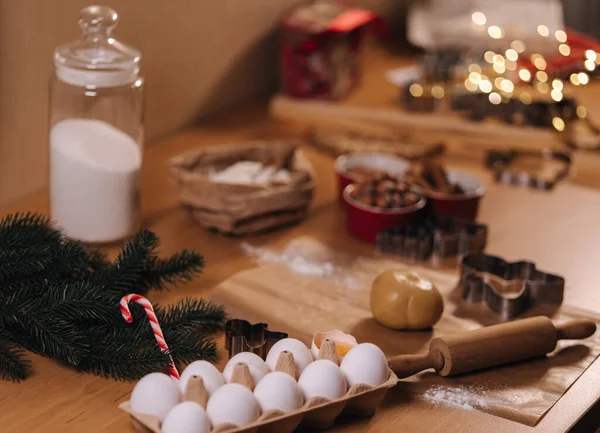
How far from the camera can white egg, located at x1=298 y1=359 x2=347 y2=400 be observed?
2.71 feet

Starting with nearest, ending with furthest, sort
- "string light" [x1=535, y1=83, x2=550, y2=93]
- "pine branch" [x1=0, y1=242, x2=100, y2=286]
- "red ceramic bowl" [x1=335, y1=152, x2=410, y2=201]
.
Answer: "pine branch" [x1=0, y1=242, x2=100, y2=286]
"red ceramic bowl" [x1=335, y1=152, x2=410, y2=201]
"string light" [x1=535, y1=83, x2=550, y2=93]

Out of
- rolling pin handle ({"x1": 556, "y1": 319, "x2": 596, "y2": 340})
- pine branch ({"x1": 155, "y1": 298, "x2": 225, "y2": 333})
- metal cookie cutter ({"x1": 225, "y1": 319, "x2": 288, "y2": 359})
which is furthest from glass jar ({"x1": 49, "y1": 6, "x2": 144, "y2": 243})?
rolling pin handle ({"x1": 556, "y1": 319, "x2": 596, "y2": 340})

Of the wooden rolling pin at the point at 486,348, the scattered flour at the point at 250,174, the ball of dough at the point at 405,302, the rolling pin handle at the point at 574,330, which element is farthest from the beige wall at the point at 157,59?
the rolling pin handle at the point at 574,330

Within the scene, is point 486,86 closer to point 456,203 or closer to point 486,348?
point 456,203

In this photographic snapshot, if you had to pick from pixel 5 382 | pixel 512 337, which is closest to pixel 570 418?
pixel 512 337

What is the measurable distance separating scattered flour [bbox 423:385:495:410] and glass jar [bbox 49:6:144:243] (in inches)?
20.2

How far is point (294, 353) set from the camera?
87cm

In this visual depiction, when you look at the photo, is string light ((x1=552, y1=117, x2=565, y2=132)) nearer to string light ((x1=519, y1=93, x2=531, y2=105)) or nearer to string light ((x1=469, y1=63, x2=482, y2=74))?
string light ((x1=519, y1=93, x2=531, y2=105))

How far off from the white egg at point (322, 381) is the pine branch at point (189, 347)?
0.17m

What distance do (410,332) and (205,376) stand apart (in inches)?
13.5

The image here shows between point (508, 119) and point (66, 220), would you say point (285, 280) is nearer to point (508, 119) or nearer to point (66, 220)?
point (66, 220)

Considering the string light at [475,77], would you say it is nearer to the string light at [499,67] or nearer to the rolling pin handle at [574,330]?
the string light at [499,67]

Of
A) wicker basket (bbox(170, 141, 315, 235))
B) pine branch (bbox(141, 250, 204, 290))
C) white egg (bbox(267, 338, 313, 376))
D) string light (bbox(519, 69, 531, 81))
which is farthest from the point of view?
string light (bbox(519, 69, 531, 81))

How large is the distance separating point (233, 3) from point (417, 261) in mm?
825
